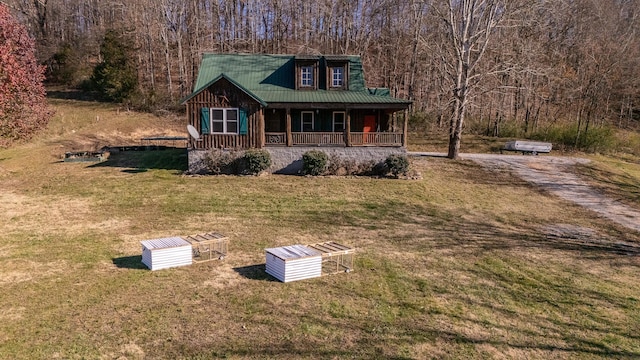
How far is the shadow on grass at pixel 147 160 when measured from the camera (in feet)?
76.2

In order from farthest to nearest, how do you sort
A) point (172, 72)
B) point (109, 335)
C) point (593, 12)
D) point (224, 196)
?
point (172, 72), point (593, 12), point (224, 196), point (109, 335)

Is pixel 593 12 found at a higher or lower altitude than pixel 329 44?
higher

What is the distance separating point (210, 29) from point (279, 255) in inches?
1828

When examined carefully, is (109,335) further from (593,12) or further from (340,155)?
(593,12)

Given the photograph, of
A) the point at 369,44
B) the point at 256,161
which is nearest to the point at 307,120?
the point at 256,161

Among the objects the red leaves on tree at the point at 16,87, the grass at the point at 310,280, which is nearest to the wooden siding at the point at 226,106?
the grass at the point at 310,280

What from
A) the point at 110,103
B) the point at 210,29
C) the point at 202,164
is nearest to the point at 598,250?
the point at 202,164

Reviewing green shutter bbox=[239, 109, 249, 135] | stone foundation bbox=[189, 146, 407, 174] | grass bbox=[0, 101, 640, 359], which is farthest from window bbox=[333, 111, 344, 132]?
green shutter bbox=[239, 109, 249, 135]

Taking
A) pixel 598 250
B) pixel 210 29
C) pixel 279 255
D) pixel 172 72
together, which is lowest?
pixel 598 250

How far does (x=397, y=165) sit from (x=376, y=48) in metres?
28.9

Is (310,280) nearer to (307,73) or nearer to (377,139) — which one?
(377,139)

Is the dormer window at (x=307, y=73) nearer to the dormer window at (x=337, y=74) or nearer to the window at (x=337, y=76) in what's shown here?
the dormer window at (x=337, y=74)

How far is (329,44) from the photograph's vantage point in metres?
47.7

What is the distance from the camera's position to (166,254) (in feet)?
34.4
